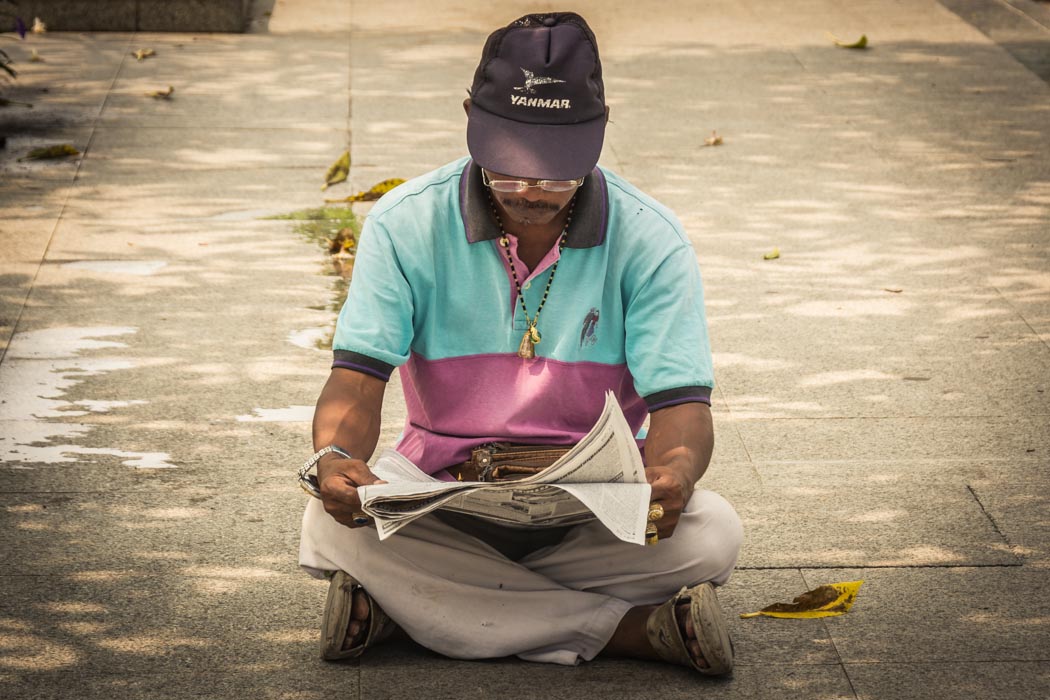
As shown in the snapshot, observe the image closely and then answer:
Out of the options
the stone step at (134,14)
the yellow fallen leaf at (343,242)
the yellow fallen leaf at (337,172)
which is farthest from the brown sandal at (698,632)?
the stone step at (134,14)

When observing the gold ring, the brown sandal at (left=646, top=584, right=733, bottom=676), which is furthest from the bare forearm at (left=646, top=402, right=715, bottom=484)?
the brown sandal at (left=646, top=584, right=733, bottom=676)

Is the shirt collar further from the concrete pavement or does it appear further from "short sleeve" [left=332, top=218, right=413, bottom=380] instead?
the concrete pavement

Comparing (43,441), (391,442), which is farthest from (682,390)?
(43,441)

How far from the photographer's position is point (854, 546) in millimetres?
3777

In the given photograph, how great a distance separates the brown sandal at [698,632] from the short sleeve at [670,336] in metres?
0.44

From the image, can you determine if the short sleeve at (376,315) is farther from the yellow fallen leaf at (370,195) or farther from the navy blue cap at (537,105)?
the yellow fallen leaf at (370,195)

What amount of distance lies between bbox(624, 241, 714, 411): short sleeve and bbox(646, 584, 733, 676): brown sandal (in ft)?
1.44

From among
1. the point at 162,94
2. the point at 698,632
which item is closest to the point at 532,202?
the point at 698,632

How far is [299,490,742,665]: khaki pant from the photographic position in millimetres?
3129

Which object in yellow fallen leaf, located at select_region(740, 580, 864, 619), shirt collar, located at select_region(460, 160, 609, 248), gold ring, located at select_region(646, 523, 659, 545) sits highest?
shirt collar, located at select_region(460, 160, 609, 248)

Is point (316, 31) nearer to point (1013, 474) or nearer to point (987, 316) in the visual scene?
point (987, 316)

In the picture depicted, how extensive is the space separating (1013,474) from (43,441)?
2.98m

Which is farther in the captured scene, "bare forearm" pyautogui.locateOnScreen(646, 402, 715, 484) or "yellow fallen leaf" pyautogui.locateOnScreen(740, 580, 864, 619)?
"yellow fallen leaf" pyautogui.locateOnScreen(740, 580, 864, 619)

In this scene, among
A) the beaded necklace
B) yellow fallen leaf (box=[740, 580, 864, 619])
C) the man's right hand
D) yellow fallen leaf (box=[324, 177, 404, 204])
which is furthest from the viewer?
yellow fallen leaf (box=[324, 177, 404, 204])
